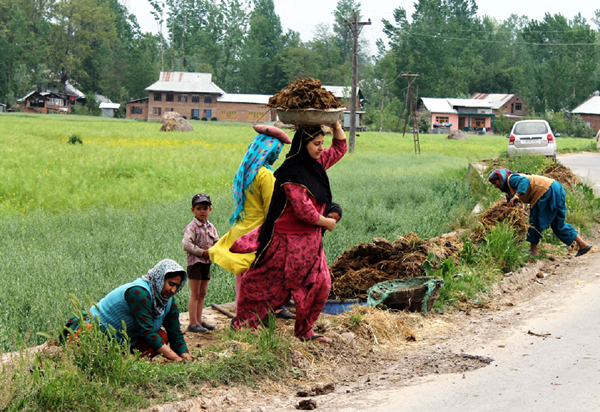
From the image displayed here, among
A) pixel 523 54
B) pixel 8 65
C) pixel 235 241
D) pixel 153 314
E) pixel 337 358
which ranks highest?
pixel 523 54

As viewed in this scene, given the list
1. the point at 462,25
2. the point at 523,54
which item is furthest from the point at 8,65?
the point at 523,54

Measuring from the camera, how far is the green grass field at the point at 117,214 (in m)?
6.82

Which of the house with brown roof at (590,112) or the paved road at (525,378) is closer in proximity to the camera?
the paved road at (525,378)

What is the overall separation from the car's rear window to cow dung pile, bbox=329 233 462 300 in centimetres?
1666

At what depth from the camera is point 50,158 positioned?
2048 centimetres

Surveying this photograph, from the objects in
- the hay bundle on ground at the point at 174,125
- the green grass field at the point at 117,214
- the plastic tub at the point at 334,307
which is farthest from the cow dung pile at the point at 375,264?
the hay bundle on ground at the point at 174,125

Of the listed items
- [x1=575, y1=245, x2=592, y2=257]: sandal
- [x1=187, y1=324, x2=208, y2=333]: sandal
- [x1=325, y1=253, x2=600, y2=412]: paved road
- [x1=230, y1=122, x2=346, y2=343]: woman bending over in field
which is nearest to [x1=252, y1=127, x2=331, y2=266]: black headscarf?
[x1=230, y1=122, x2=346, y2=343]: woman bending over in field

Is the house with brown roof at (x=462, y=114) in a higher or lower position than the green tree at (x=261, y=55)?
lower

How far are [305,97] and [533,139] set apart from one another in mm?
19533

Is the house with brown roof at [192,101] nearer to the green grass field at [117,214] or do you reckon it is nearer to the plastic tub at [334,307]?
the green grass field at [117,214]

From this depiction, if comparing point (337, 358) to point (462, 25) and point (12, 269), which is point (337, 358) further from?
point (462, 25)

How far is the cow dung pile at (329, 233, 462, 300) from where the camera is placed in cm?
700

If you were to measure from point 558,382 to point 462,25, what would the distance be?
4170 inches

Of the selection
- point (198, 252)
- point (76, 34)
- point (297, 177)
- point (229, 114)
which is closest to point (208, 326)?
point (198, 252)
